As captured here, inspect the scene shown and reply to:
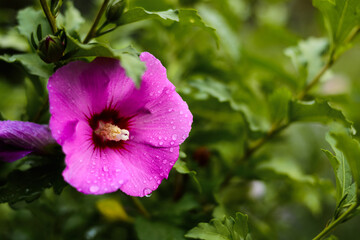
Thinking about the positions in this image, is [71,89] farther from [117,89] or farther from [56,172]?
[56,172]

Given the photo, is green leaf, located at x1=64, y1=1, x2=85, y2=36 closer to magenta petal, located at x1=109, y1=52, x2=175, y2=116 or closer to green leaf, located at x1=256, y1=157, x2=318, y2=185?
magenta petal, located at x1=109, y1=52, x2=175, y2=116

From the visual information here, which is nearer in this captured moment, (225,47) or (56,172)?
(56,172)

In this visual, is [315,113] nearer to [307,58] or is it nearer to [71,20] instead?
[307,58]

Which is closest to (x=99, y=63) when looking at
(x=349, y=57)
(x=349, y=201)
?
(x=349, y=201)

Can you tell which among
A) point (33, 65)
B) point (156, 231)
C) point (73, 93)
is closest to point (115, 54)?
point (73, 93)

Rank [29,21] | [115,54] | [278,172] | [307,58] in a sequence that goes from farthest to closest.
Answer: [307,58], [278,172], [29,21], [115,54]
